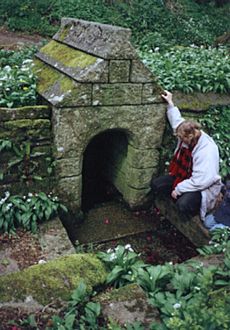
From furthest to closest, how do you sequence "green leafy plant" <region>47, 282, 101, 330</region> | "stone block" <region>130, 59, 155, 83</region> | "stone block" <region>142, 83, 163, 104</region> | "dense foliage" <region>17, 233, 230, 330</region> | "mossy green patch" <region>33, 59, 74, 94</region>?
1. "stone block" <region>142, 83, 163, 104</region>
2. "stone block" <region>130, 59, 155, 83</region>
3. "mossy green patch" <region>33, 59, 74, 94</region>
4. "green leafy plant" <region>47, 282, 101, 330</region>
5. "dense foliage" <region>17, 233, 230, 330</region>

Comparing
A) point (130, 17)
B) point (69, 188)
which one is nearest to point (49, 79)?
point (69, 188)

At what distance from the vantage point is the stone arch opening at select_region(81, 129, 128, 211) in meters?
6.75

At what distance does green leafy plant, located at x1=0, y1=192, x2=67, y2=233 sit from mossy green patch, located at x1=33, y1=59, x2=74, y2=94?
150cm

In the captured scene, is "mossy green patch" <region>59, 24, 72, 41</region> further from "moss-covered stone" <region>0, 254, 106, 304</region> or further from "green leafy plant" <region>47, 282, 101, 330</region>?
"green leafy plant" <region>47, 282, 101, 330</region>

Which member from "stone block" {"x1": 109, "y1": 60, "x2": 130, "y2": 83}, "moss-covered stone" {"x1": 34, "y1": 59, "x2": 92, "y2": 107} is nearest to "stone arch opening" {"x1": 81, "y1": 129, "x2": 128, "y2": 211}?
"stone block" {"x1": 109, "y1": 60, "x2": 130, "y2": 83}

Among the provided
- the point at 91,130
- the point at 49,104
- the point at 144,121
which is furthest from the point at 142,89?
the point at 49,104

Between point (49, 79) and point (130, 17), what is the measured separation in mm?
9614

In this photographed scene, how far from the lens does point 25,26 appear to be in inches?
545

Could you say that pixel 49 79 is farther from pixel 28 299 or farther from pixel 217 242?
pixel 28 299

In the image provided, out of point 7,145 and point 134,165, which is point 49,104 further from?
point 134,165

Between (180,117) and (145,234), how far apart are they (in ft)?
6.06

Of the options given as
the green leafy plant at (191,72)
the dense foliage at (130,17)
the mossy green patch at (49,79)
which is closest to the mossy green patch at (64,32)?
the mossy green patch at (49,79)

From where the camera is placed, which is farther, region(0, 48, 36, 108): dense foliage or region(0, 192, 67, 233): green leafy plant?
region(0, 48, 36, 108): dense foliage

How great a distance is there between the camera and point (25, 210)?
5418 millimetres
